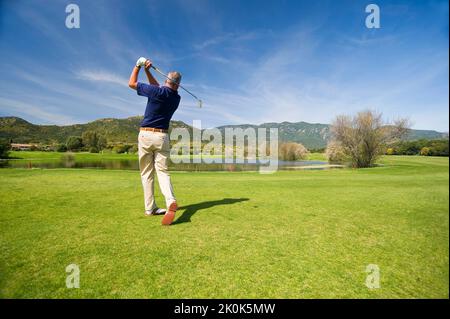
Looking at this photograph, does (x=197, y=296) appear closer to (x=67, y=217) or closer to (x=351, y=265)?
(x=351, y=265)

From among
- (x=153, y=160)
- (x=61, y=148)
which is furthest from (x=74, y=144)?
(x=153, y=160)

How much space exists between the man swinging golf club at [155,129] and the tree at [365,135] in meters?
33.8

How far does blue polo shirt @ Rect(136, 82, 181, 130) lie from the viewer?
464cm

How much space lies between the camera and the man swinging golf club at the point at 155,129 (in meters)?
4.64

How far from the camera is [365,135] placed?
3200 cm

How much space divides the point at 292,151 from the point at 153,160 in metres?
66.6

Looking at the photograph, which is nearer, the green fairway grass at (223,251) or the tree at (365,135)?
the green fairway grass at (223,251)

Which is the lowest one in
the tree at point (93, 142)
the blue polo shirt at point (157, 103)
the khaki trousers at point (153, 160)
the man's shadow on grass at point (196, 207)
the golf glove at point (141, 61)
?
the man's shadow on grass at point (196, 207)

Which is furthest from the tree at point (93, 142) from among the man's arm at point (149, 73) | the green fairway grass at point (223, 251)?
the man's arm at point (149, 73)

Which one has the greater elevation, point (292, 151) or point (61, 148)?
point (61, 148)

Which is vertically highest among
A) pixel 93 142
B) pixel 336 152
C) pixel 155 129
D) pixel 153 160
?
pixel 93 142

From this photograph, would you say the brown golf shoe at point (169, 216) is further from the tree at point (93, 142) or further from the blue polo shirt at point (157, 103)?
the tree at point (93, 142)

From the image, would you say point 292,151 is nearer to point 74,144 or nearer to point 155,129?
point 155,129

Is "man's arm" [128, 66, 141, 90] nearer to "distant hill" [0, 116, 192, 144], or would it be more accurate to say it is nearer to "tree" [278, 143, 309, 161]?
"distant hill" [0, 116, 192, 144]
